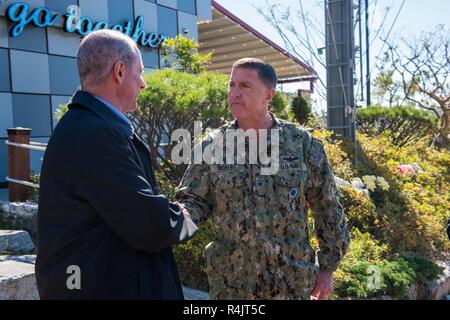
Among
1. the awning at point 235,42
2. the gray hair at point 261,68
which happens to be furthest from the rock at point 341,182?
the awning at point 235,42

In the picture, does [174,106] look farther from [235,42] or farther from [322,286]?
[235,42]

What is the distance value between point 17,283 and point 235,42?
16943 mm

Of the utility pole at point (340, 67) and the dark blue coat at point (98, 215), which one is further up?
the utility pole at point (340, 67)

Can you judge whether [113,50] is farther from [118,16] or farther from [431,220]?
[118,16]

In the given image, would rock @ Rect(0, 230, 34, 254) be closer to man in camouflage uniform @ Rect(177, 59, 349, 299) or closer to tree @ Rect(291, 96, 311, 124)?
man in camouflage uniform @ Rect(177, 59, 349, 299)

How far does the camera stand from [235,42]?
19.3m

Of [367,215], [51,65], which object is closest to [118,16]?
[51,65]

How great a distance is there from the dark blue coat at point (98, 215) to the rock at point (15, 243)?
323 cm

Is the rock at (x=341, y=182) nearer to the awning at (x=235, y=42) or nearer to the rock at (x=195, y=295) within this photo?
the rock at (x=195, y=295)

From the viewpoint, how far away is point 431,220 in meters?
6.32

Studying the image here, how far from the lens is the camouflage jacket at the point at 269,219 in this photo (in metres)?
2.36

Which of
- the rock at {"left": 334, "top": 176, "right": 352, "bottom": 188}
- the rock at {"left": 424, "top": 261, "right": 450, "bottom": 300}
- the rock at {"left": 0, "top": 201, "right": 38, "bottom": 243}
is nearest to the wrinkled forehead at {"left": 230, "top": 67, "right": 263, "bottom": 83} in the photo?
the rock at {"left": 424, "top": 261, "right": 450, "bottom": 300}

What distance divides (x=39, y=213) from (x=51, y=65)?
10.1 m

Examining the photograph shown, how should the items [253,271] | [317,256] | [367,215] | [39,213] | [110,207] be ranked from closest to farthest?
[110,207] < [39,213] < [253,271] < [317,256] < [367,215]
